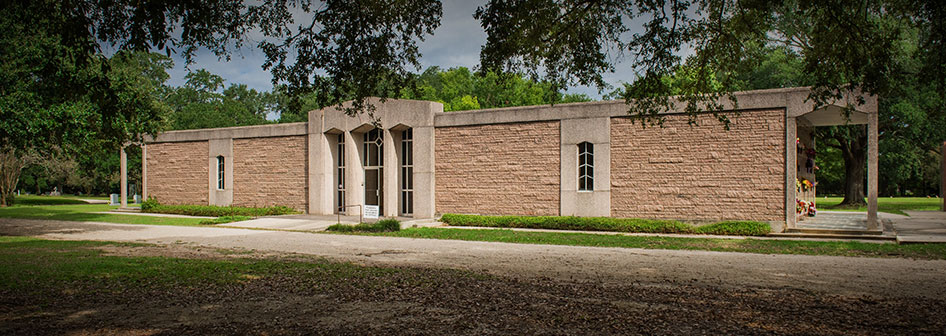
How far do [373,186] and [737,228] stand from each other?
13197mm

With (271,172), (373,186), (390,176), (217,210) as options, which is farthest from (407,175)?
(217,210)

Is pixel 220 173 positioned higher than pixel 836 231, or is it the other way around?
pixel 220 173

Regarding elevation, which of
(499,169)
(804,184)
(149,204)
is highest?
(499,169)

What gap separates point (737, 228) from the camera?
51.5 ft

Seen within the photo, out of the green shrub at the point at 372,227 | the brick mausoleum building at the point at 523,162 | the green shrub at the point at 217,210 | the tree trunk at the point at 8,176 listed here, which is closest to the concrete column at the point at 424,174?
the brick mausoleum building at the point at 523,162

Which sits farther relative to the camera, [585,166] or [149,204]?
[149,204]

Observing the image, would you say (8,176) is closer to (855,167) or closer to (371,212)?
(371,212)

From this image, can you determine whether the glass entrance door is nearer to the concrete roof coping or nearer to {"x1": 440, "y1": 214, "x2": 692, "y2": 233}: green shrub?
the concrete roof coping

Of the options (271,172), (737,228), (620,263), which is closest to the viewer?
(620,263)

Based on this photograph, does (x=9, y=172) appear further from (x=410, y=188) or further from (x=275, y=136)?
(x=410, y=188)

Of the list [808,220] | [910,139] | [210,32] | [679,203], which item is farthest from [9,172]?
[910,139]

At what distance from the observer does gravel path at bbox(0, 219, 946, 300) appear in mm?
7969

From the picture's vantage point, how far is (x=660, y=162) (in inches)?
676

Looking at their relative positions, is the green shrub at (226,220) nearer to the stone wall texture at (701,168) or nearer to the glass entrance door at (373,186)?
the glass entrance door at (373,186)
